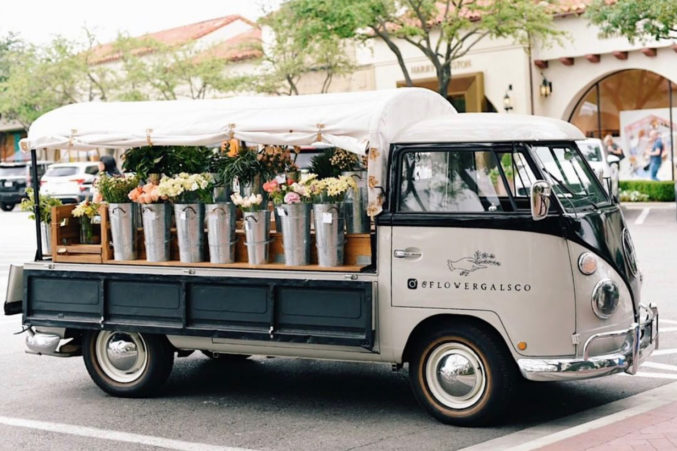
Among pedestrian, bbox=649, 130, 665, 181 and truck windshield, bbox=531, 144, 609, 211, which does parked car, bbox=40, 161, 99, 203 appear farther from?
truck windshield, bbox=531, 144, 609, 211

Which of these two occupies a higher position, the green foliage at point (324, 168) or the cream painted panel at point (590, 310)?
the green foliage at point (324, 168)

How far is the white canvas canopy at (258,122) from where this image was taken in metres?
7.43

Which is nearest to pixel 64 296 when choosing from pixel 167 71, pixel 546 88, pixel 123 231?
pixel 123 231

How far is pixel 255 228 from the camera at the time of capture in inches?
311

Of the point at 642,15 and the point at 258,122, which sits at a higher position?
the point at 642,15

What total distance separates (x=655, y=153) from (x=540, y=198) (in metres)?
25.1

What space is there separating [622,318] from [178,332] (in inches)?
130

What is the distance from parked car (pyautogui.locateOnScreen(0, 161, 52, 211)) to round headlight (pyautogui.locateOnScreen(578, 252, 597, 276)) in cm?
3320

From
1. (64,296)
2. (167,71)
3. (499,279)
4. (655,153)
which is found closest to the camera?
(499,279)

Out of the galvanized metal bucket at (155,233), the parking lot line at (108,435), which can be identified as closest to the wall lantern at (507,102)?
the galvanized metal bucket at (155,233)

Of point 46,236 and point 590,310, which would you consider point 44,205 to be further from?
point 590,310

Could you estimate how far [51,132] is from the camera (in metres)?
8.65

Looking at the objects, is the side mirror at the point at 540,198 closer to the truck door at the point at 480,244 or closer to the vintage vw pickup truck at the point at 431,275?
the vintage vw pickup truck at the point at 431,275

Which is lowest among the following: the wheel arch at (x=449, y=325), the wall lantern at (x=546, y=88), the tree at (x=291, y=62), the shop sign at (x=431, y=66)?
the wheel arch at (x=449, y=325)
